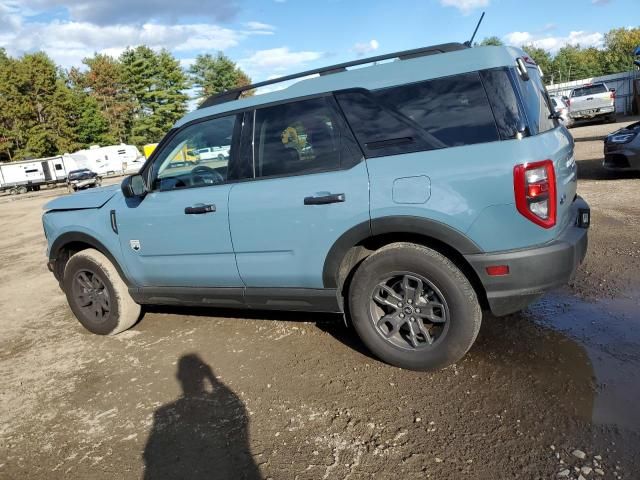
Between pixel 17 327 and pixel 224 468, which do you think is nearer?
pixel 224 468

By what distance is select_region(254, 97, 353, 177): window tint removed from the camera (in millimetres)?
3416

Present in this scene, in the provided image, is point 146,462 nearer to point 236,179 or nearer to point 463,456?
point 463,456

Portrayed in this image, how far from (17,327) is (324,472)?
14.4 feet

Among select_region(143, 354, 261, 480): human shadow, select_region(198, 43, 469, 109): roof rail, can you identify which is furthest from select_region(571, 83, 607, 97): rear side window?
select_region(143, 354, 261, 480): human shadow

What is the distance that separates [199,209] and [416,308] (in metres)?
1.80

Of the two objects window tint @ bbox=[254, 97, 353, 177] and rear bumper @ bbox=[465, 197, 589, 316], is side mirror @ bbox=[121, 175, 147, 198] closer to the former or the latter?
window tint @ bbox=[254, 97, 353, 177]

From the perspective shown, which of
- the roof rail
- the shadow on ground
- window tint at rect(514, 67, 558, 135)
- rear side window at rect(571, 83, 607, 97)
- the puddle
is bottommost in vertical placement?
the puddle

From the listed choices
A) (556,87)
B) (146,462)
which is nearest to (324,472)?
(146,462)

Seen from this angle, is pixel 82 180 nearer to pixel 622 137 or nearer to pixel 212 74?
pixel 622 137

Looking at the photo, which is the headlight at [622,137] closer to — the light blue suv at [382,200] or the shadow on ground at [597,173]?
the shadow on ground at [597,173]

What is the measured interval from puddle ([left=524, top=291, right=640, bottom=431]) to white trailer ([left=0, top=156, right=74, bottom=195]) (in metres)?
42.2

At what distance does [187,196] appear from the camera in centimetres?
396

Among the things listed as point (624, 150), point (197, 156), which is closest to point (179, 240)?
point (197, 156)

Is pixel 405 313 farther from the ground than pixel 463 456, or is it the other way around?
pixel 405 313
